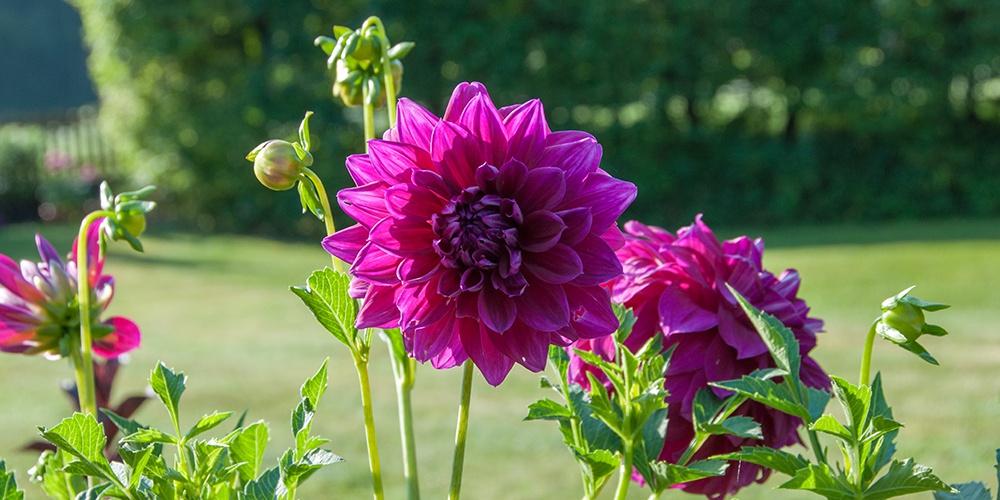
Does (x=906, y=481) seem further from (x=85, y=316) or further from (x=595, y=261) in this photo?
(x=85, y=316)

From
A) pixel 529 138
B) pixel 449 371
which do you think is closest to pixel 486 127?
pixel 529 138

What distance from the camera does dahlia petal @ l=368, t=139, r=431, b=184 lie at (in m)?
0.56

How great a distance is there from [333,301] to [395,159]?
0.09m

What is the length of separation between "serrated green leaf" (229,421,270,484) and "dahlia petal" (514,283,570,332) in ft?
0.58

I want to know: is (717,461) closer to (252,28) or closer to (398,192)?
(398,192)

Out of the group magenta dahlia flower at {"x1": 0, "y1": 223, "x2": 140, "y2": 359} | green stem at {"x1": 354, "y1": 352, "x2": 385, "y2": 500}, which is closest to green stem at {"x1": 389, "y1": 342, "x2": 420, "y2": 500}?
green stem at {"x1": 354, "y1": 352, "x2": 385, "y2": 500}

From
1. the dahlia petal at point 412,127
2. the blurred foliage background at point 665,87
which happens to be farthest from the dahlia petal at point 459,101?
the blurred foliage background at point 665,87

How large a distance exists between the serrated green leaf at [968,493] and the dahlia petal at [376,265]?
0.31 metres

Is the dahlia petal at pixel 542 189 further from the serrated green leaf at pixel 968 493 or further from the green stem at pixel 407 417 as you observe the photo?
the serrated green leaf at pixel 968 493

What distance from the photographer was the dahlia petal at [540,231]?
542 mm

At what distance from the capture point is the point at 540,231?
1.82 ft

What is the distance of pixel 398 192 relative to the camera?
0.55 meters

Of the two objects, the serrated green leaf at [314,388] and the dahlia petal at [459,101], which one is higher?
the dahlia petal at [459,101]

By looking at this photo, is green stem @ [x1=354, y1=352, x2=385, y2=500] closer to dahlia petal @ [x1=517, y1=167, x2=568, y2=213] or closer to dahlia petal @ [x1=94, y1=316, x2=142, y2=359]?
dahlia petal @ [x1=517, y1=167, x2=568, y2=213]
